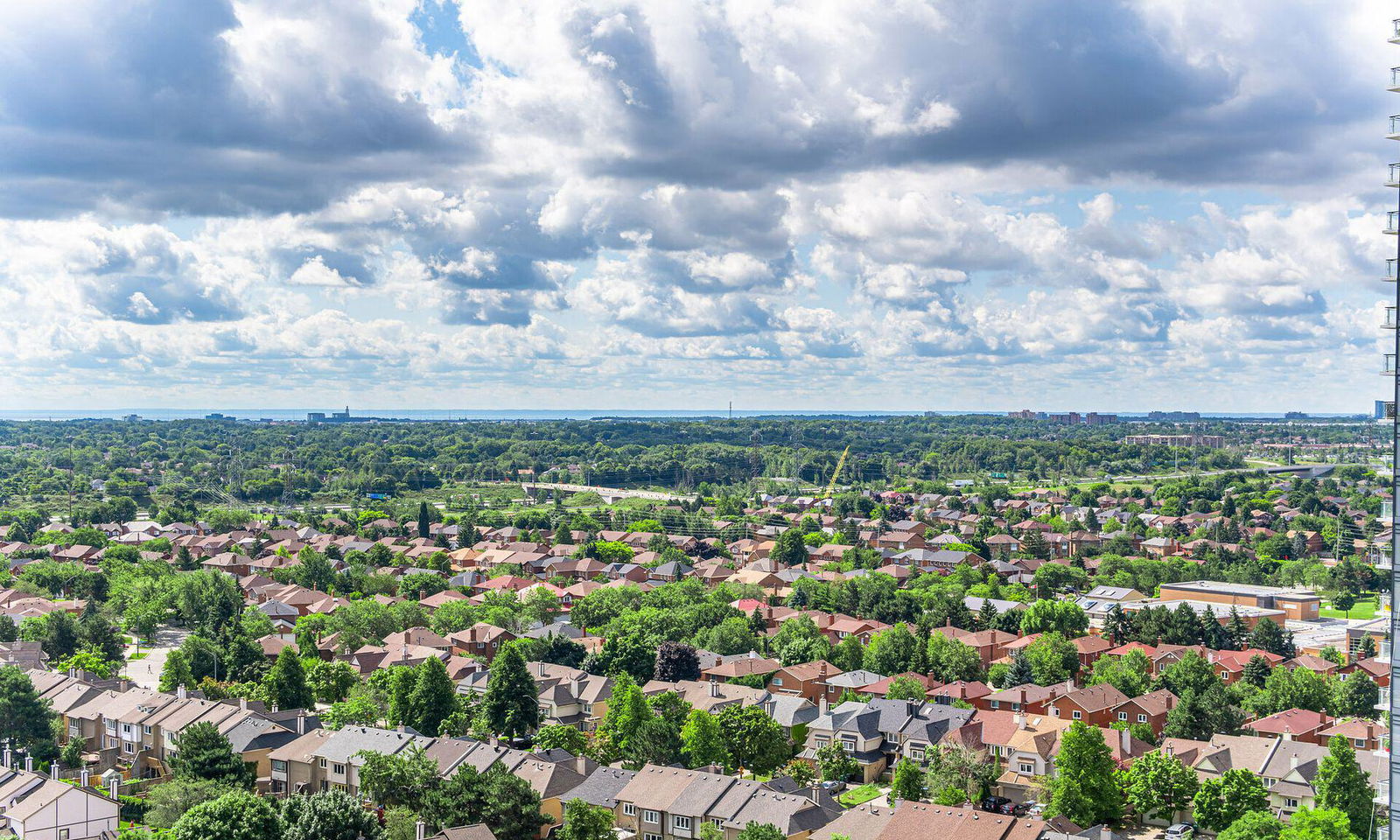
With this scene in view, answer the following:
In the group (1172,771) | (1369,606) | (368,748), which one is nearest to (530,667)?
(368,748)

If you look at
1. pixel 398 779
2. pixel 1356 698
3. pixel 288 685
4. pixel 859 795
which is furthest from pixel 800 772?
pixel 1356 698

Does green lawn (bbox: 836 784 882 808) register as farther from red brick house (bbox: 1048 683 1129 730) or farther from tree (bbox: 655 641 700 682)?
tree (bbox: 655 641 700 682)

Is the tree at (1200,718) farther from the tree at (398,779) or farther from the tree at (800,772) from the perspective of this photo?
the tree at (398,779)

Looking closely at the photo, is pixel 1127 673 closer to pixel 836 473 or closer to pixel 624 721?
pixel 624 721

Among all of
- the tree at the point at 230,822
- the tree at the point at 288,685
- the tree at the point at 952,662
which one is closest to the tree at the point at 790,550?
the tree at the point at 952,662

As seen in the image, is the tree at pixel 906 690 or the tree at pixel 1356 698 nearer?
the tree at pixel 1356 698

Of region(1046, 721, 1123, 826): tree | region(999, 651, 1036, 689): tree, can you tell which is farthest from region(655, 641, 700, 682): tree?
region(1046, 721, 1123, 826): tree
